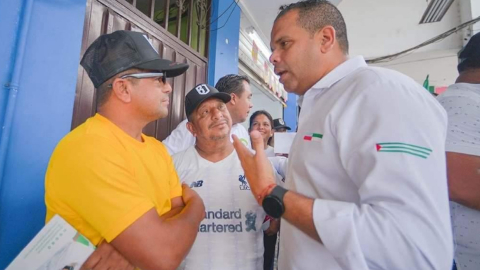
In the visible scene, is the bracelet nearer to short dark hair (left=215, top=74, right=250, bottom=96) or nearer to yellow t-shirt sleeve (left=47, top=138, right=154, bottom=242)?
yellow t-shirt sleeve (left=47, top=138, right=154, bottom=242)

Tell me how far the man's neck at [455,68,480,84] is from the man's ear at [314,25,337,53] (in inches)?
33.3

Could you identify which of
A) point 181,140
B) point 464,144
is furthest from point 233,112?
point 464,144

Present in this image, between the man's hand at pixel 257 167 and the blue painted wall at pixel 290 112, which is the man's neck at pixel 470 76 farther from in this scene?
the blue painted wall at pixel 290 112

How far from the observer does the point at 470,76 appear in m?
1.42

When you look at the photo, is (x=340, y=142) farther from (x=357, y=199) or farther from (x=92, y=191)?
(x=92, y=191)

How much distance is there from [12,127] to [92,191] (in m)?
0.99

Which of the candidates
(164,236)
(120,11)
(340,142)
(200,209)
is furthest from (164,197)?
(120,11)

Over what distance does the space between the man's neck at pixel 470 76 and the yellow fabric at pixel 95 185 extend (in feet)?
5.42

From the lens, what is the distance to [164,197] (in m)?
1.18

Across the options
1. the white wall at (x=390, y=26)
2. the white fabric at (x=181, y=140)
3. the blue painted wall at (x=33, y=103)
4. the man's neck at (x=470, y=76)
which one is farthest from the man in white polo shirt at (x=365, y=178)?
→ the white wall at (x=390, y=26)

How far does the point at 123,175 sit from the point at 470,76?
5.66 ft

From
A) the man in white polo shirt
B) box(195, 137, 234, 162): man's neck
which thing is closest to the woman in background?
box(195, 137, 234, 162): man's neck

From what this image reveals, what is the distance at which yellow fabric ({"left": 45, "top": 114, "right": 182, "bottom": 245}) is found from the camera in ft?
2.81

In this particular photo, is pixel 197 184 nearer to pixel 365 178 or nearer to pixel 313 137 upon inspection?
pixel 313 137
